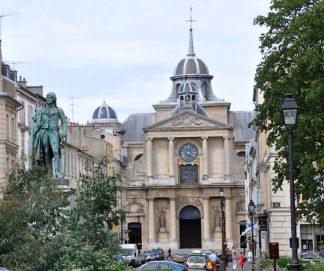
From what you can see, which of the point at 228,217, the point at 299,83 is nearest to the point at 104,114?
the point at 228,217

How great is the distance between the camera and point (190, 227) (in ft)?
498

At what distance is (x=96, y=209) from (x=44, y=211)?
9.76ft

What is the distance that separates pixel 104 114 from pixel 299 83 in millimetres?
128553

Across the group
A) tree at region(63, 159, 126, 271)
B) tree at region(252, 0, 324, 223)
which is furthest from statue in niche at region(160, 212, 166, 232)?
tree at region(63, 159, 126, 271)

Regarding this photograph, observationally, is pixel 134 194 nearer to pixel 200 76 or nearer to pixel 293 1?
pixel 200 76

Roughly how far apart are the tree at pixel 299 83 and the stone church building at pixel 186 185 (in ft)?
334

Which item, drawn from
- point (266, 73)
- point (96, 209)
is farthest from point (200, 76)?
point (96, 209)

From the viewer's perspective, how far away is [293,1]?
145 feet

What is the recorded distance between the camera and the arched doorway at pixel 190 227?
5910 inches

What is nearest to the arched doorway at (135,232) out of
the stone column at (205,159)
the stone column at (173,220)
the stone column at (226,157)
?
the stone column at (173,220)

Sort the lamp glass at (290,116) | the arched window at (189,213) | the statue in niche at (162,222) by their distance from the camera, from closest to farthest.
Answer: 1. the lamp glass at (290,116)
2. the statue in niche at (162,222)
3. the arched window at (189,213)

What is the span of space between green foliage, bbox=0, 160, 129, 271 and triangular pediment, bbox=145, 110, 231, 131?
385ft

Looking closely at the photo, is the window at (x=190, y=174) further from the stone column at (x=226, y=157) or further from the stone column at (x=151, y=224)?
the stone column at (x=151, y=224)

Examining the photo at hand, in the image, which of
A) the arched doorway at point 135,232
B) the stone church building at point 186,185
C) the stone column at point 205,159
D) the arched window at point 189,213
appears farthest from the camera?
the arched window at point 189,213
